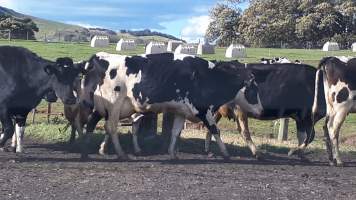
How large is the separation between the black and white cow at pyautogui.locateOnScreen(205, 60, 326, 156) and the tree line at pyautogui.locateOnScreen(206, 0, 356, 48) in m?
55.3

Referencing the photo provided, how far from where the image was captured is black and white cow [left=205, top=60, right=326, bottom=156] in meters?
15.2

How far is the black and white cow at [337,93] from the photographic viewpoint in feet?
44.7

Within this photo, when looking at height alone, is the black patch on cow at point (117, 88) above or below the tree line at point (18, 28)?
below

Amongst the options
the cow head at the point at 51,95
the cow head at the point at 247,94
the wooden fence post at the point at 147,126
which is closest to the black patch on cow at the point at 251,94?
the cow head at the point at 247,94

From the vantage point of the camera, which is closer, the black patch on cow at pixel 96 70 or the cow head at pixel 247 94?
the black patch on cow at pixel 96 70

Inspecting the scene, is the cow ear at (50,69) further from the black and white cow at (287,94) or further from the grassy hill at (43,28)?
the grassy hill at (43,28)

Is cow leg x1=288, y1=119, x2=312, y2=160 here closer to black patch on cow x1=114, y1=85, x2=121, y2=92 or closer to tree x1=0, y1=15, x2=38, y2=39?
black patch on cow x1=114, y1=85, x2=121, y2=92

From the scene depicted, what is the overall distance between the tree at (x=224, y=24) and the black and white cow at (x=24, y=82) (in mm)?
64649

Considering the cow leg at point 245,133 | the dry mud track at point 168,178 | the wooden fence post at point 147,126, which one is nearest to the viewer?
the dry mud track at point 168,178

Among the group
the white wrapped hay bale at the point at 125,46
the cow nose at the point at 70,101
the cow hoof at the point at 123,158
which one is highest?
the white wrapped hay bale at the point at 125,46

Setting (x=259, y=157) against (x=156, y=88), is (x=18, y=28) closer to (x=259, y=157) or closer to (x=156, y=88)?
(x=156, y=88)

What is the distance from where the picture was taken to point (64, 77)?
13.9 m

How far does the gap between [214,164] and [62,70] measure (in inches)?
138

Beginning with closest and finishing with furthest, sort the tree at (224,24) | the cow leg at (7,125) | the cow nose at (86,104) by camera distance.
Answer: the cow leg at (7,125)
the cow nose at (86,104)
the tree at (224,24)
